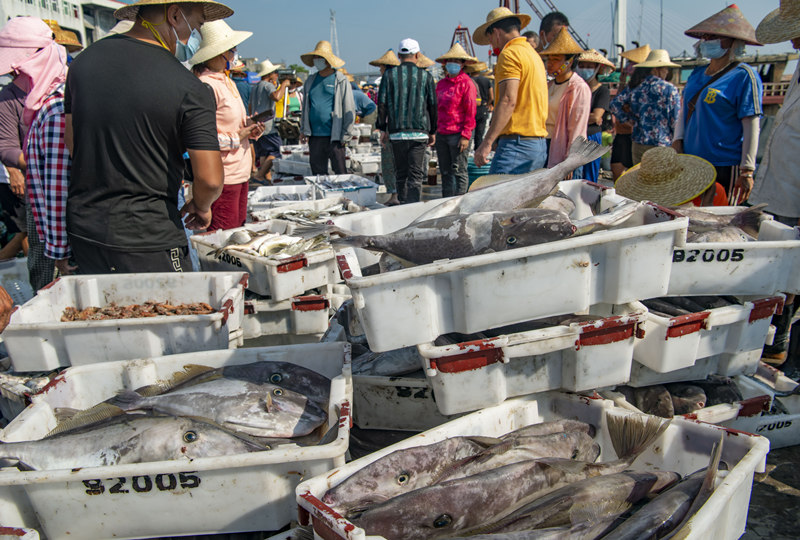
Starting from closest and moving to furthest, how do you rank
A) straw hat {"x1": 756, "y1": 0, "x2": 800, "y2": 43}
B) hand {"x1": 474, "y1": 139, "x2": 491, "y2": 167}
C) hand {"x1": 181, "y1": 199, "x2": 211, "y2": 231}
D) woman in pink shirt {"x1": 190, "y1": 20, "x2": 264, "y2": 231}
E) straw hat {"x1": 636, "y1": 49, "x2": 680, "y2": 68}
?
hand {"x1": 181, "y1": 199, "x2": 211, "y2": 231}
straw hat {"x1": 756, "y1": 0, "x2": 800, "y2": 43}
woman in pink shirt {"x1": 190, "y1": 20, "x2": 264, "y2": 231}
hand {"x1": 474, "y1": 139, "x2": 491, "y2": 167}
straw hat {"x1": 636, "y1": 49, "x2": 680, "y2": 68}

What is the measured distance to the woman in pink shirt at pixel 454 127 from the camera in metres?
7.88

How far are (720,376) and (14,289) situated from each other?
5.24 meters

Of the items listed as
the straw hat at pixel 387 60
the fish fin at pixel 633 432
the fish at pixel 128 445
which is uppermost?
the straw hat at pixel 387 60

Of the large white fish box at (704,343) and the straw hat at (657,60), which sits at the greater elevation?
the straw hat at (657,60)

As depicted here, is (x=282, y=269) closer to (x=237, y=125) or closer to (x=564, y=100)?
(x=237, y=125)

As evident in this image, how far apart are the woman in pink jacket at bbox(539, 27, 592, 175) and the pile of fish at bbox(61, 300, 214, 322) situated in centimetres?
367

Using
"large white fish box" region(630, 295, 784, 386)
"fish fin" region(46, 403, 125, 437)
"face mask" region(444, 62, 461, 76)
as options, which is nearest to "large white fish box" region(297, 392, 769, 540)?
"large white fish box" region(630, 295, 784, 386)

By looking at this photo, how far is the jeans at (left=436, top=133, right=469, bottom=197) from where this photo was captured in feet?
26.3

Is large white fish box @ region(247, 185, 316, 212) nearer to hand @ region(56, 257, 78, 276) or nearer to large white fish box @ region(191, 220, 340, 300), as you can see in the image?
large white fish box @ region(191, 220, 340, 300)

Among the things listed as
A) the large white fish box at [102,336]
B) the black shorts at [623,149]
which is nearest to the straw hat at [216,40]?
the large white fish box at [102,336]

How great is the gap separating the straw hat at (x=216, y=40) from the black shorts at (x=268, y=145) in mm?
5352

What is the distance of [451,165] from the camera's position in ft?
26.6

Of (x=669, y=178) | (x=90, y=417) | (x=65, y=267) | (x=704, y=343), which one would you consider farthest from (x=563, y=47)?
(x=90, y=417)

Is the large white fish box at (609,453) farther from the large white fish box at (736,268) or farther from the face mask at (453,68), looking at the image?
the face mask at (453,68)
